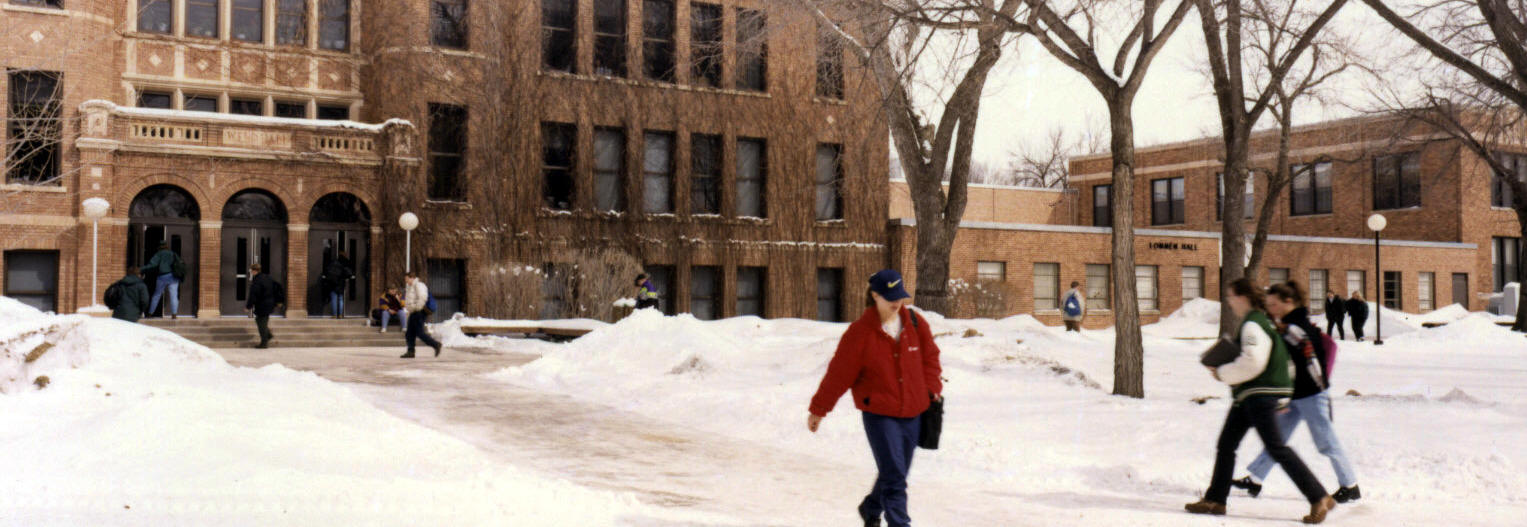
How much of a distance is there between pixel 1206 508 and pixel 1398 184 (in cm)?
5081

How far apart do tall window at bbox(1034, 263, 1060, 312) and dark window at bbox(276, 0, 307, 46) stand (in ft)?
79.1

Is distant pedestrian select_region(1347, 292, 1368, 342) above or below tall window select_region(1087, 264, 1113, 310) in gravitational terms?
below

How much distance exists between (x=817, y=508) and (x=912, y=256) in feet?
102

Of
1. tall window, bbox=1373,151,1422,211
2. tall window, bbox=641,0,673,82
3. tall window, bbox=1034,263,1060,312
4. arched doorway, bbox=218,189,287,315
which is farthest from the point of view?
tall window, bbox=1373,151,1422,211

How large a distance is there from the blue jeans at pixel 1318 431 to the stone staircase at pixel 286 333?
71.3ft

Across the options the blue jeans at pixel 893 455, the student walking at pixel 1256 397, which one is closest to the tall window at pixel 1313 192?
the student walking at pixel 1256 397

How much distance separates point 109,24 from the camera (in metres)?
31.1

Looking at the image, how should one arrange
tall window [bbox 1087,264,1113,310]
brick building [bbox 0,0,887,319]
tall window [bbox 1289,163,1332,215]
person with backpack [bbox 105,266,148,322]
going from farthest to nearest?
tall window [bbox 1289,163,1332,215] → tall window [bbox 1087,264,1113,310] → brick building [bbox 0,0,887,319] → person with backpack [bbox 105,266,148,322]

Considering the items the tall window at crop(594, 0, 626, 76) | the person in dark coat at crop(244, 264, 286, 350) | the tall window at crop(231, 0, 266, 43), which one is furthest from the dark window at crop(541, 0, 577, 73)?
the person in dark coat at crop(244, 264, 286, 350)

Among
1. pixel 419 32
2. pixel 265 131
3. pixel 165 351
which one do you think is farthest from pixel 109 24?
pixel 165 351

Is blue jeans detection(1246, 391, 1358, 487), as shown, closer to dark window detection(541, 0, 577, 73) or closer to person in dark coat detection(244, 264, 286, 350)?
person in dark coat detection(244, 264, 286, 350)

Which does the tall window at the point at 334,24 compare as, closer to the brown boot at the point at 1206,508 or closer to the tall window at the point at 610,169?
the tall window at the point at 610,169

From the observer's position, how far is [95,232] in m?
26.2

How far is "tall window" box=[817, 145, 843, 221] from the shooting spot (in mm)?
37844
